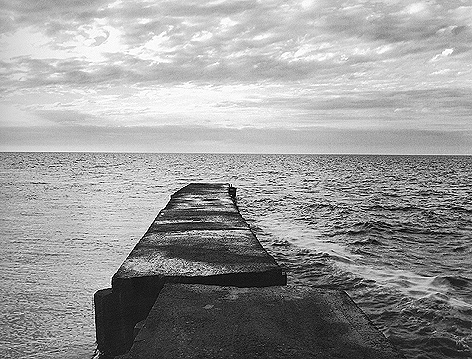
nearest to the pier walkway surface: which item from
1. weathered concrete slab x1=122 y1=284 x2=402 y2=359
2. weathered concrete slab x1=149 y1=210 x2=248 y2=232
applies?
weathered concrete slab x1=122 y1=284 x2=402 y2=359

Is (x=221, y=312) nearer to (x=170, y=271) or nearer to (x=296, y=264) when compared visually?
(x=170, y=271)

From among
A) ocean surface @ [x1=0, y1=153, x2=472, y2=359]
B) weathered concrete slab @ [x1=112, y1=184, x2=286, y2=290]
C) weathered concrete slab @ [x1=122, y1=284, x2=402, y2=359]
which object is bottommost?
ocean surface @ [x1=0, y1=153, x2=472, y2=359]

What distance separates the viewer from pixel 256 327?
2.90m

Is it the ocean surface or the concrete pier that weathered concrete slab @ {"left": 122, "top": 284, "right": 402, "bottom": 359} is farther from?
the ocean surface

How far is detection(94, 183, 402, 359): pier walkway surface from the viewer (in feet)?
8.64

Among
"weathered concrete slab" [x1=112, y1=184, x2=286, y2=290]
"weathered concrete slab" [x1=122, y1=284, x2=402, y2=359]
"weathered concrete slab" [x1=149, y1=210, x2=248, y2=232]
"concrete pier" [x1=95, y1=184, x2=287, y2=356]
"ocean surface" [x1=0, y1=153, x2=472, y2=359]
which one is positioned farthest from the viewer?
"weathered concrete slab" [x1=149, y1=210, x2=248, y2=232]

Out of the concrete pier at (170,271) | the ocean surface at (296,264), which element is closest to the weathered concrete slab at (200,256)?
the concrete pier at (170,271)

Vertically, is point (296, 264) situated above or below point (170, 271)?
below

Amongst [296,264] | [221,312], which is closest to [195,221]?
[296,264]

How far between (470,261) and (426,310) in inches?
174

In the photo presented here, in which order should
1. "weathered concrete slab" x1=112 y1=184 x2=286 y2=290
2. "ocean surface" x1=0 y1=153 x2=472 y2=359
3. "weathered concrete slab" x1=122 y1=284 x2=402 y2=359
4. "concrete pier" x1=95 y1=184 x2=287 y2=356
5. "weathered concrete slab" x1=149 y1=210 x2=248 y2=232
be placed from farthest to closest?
"weathered concrete slab" x1=149 y1=210 x2=248 y2=232 < "ocean surface" x1=0 y1=153 x2=472 y2=359 < "weathered concrete slab" x1=112 y1=184 x2=286 y2=290 < "concrete pier" x1=95 y1=184 x2=287 y2=356 < "weathered concrete slab" x1=122 y1=284 x2=402 y2=359

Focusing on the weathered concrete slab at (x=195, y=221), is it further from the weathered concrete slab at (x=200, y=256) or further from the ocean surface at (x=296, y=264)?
the ocean surface at (x=296, y=264)

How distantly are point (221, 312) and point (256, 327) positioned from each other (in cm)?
33

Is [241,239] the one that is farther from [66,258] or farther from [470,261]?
[470,261]
